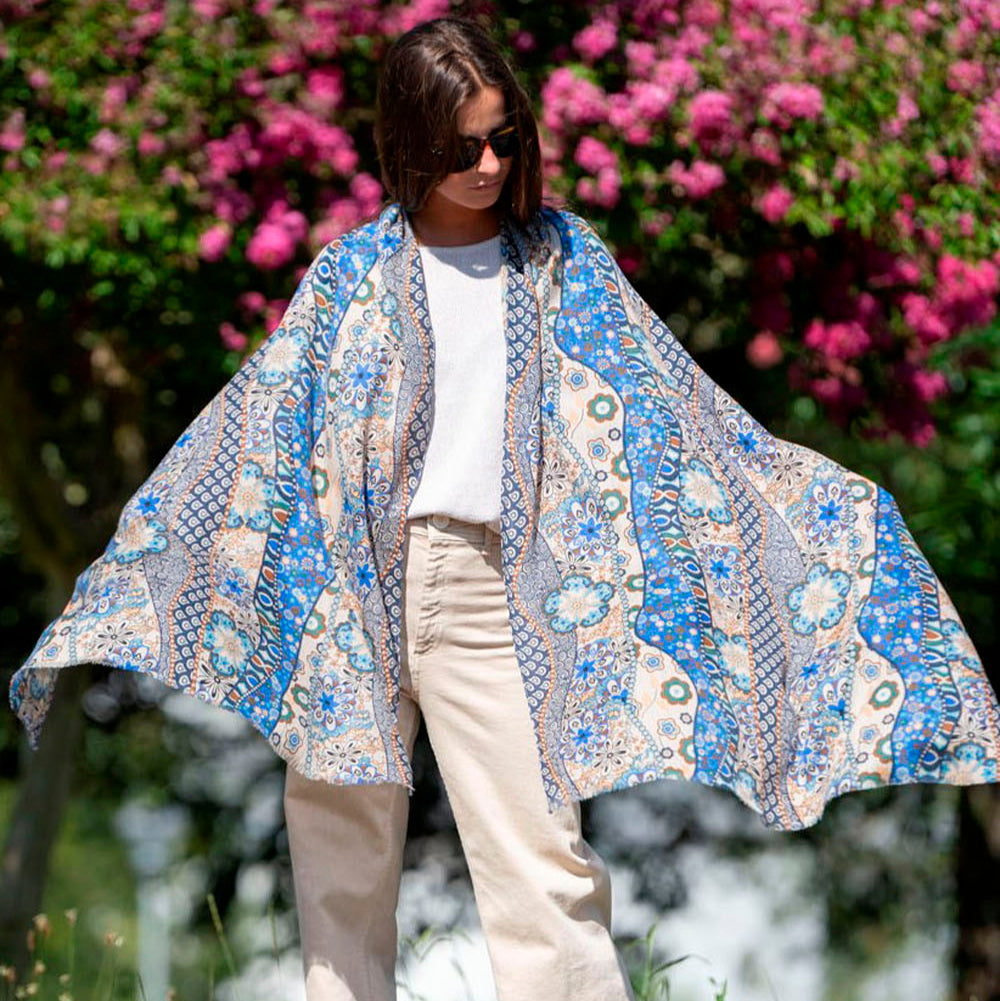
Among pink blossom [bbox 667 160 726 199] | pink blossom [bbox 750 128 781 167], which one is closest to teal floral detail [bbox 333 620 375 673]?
pink blossom [bbox 667 160 726 199]

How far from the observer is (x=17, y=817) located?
762 cm

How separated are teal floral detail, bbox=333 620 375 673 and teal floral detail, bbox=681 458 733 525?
0.50 m

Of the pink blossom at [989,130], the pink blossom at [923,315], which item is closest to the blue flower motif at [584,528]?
the pink blossom at [989,130]

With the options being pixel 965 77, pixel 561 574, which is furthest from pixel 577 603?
pixel 965 77

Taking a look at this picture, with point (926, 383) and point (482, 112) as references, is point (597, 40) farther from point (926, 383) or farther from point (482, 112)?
point (482, 112)

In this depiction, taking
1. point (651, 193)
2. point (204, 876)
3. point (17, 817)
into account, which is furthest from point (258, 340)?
point (204, 876)

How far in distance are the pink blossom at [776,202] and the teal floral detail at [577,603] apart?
6.81 ft

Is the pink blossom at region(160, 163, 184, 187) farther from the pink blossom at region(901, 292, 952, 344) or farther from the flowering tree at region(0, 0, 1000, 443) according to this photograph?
the pink blossom at region(901, 292, 952, 344)

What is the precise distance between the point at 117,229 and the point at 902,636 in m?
2.66

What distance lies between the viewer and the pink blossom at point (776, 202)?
14.6 ft

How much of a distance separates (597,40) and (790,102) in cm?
51

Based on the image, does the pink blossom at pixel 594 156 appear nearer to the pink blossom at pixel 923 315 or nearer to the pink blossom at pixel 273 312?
the pink blossom at pixel 273 312

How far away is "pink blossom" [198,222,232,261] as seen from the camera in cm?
450

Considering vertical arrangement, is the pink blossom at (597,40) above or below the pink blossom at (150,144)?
above
